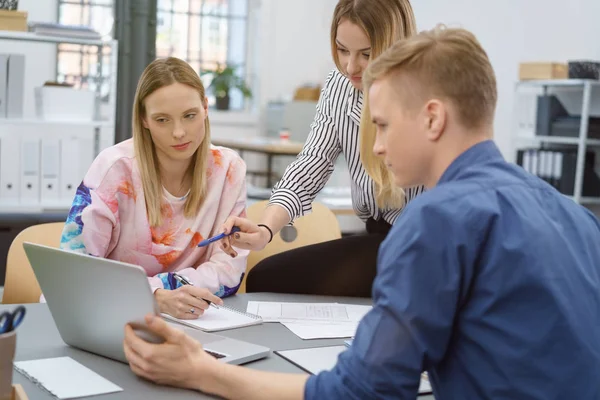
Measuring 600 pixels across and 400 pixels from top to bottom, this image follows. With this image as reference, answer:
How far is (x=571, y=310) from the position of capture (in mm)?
855

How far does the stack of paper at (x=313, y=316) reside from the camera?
1.39 metres

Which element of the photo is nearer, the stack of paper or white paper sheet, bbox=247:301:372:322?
the stack of paper

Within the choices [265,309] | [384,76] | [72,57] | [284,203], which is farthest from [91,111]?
[72,57]

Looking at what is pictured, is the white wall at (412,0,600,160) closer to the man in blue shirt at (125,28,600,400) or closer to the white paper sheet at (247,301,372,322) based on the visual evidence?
the white paper sheet at (247,301,372,322)

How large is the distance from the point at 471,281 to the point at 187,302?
0.71 metres

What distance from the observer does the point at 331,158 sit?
2.05 metres

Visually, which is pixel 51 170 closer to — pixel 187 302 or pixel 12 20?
pixel 12 20

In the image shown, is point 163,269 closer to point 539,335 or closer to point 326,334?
point 326,334

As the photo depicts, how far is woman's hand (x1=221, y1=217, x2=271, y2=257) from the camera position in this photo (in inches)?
65.9

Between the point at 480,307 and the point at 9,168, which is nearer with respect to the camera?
the point at 480,307

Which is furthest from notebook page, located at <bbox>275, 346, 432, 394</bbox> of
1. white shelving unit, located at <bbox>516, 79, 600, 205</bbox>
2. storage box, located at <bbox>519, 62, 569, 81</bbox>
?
storage box, located at <bbox>519, 62, 569, 81</bbox>

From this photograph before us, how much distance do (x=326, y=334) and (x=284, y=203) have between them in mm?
597

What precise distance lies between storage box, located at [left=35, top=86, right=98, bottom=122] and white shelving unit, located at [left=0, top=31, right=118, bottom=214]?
0.18 ft

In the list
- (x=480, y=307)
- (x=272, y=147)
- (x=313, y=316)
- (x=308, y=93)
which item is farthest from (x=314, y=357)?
(x=308, y=93)
